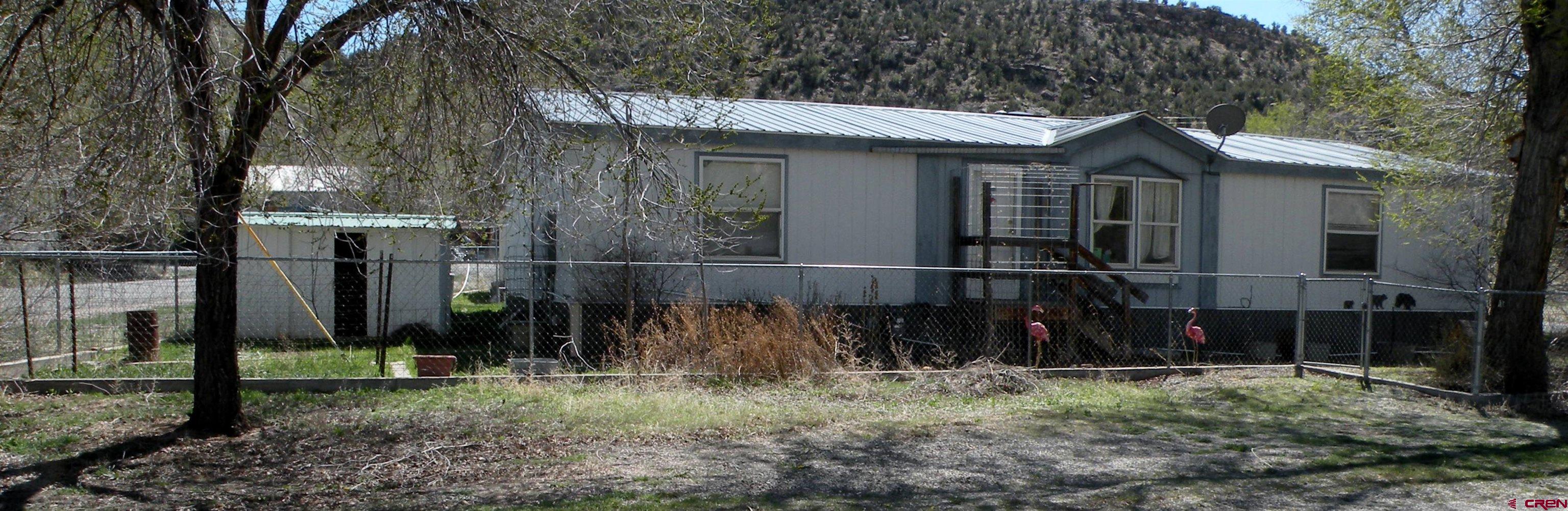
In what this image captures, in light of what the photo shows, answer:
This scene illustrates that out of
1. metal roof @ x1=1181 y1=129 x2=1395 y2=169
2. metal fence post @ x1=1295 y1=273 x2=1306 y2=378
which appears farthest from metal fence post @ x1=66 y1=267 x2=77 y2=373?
metal roof @ x1=1181 y1=129 x2=1395 y2=169

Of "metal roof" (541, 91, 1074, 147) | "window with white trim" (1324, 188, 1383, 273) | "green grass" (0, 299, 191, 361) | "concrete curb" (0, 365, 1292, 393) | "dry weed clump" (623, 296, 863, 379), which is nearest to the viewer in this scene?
"concrete curb" (0, 365, 1292, 393)

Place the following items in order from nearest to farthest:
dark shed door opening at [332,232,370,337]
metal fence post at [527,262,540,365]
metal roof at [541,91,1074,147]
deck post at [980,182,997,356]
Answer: metal fence post at [527,262,540,365] → metal roof at [541,91,1074,147] → deck post at [980,182,997,356] → dark shed door opening at [332,232,370,337]

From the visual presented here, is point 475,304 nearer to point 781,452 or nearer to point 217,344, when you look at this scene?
point 217,344

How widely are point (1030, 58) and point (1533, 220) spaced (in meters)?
36.3

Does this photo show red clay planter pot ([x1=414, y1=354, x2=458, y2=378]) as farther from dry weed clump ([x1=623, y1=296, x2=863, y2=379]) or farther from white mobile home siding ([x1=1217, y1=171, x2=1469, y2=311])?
white mobile home siding ([x1=1217, y1=171, x2=1469, y2=311])

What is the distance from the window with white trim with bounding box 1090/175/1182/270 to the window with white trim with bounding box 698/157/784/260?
4182mm

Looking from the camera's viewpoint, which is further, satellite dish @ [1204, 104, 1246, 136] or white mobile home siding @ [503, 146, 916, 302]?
satellite dish @ [1204, 104, 1246, 136]

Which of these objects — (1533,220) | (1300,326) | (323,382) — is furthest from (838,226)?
(1533,220)

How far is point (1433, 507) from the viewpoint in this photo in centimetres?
620

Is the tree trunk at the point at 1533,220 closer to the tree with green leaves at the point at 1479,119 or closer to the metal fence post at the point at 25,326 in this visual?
the tree with green leaves at the point at 1479,119

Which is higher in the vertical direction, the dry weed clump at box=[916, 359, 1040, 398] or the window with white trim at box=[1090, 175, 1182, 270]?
the window with white trim at box=[1090, 175, 1182, 270]

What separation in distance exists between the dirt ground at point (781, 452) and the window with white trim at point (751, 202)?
131 inches

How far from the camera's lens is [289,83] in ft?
21.7

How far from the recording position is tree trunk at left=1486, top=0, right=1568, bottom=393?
9.54 metres
